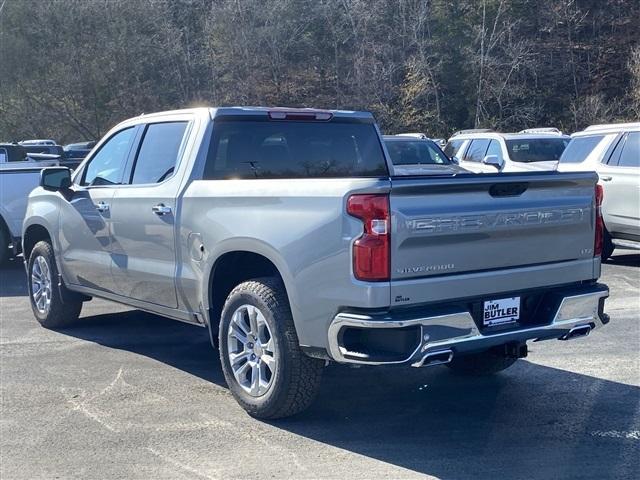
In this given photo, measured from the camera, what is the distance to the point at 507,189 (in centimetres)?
513

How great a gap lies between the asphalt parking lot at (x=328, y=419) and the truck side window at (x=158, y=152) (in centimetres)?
160

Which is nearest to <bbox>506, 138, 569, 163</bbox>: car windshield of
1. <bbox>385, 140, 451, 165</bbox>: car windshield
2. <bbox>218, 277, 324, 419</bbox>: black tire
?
<bbox>385, 140, 451, 165</bbox>: car windshield

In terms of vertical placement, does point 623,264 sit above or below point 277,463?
below

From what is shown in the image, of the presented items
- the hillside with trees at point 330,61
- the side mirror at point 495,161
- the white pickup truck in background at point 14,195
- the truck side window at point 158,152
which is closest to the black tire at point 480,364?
the truck side window at point 158,152

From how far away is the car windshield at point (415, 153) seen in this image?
604 inches

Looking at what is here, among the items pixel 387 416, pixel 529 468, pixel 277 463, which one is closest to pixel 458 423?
pixel 387 416

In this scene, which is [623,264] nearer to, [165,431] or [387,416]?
[387,416]

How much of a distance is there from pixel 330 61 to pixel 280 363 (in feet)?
124

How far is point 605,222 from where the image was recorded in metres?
12.0

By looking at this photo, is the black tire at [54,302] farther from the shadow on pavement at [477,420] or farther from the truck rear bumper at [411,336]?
the truck rear bumper at [411,336]

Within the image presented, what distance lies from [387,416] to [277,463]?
109 cm


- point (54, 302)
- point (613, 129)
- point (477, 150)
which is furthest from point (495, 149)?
point (54, 302)

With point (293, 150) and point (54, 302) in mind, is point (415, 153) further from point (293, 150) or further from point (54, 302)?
point (293, 150)

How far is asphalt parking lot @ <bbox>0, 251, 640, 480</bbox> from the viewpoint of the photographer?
15.8 ft
